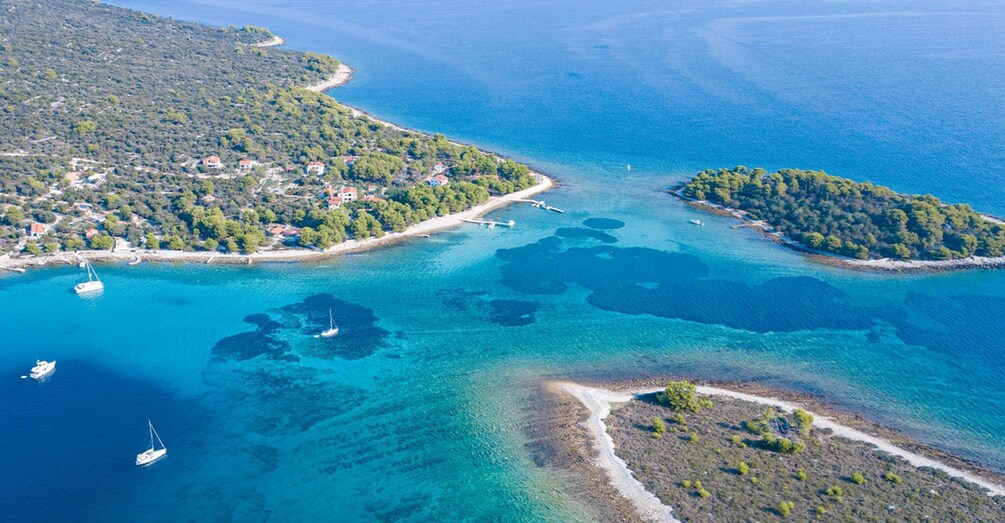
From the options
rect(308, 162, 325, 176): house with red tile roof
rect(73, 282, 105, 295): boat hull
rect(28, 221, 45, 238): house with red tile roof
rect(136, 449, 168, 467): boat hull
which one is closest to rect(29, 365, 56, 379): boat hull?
rect(73, 282, 105, 295): boat hull

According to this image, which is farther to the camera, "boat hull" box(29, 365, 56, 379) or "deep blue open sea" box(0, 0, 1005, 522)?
"boat hull" box(29, 365, 56, 379)

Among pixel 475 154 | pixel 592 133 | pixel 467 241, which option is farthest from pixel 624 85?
pixel 467 241

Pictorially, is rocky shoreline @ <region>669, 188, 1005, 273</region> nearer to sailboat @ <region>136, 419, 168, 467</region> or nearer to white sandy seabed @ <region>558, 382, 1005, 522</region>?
white sandy seabed @ <region>558, 382, 1005, 522</region>

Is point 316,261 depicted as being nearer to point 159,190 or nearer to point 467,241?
point 467,241

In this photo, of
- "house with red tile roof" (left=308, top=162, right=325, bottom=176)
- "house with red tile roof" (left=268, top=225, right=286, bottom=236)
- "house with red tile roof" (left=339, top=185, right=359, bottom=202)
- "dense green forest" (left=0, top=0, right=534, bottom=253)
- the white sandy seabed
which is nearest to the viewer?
the white sandy seabed

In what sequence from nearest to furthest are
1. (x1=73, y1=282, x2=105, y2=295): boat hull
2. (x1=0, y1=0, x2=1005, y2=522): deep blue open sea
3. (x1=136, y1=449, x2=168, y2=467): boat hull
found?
(x1=0, y1=0, x2=1005, y2=522): deep blue open sea → (x1=136, y1=449, x2=168, y2=467): boat hull → (x1=73, y1=282, x2=105, y2=295): boat hull

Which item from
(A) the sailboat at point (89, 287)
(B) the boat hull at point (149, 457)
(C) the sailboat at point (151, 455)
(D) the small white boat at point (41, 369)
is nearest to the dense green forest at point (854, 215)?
(C) the sailboat at point (151, 455)

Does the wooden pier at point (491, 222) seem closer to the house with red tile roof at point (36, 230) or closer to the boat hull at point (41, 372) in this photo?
the house with red tile roof at point (36, 230)
